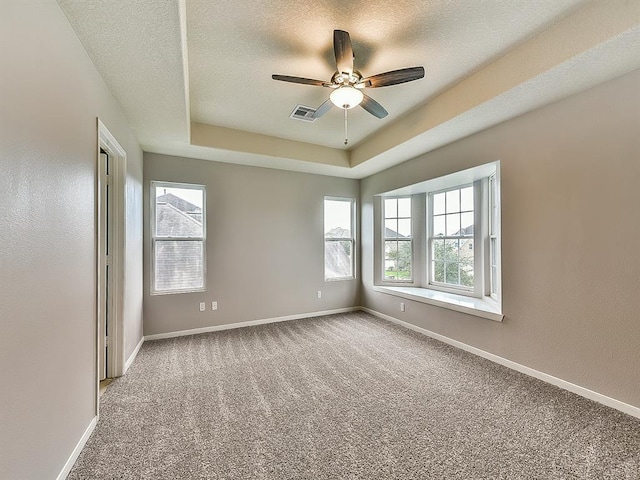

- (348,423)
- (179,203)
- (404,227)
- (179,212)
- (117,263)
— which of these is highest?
(179,203)

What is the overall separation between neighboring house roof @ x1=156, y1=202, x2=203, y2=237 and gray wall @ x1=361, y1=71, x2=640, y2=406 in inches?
150

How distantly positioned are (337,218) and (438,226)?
1754mm

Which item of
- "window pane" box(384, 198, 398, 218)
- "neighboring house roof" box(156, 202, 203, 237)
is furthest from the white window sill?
"neighboring house roof" box(156, 202, 203, 237)

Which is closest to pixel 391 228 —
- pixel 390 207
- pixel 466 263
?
pixel 390 207

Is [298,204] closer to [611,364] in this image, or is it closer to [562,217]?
[562,217]

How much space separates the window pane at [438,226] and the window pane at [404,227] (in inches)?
17.0

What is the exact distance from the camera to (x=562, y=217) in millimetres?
2441

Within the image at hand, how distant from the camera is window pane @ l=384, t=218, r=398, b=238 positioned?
491 cm

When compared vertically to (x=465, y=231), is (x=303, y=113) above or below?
above

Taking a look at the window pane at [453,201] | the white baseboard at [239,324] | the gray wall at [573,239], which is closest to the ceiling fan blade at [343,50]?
the gray wall at [573,239]

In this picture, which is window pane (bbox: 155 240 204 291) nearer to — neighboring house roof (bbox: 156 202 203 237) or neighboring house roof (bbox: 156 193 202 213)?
neighboring house roof (bbox: 156 202 203 237)

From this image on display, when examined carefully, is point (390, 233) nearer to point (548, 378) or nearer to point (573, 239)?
point (573, 239)

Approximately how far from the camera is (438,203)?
4.44 m

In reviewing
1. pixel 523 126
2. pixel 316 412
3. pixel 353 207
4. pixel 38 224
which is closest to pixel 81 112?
pixel 38 224
